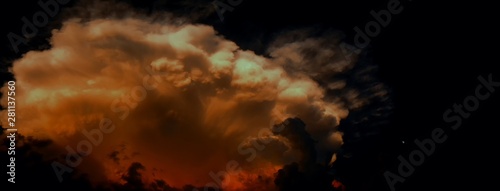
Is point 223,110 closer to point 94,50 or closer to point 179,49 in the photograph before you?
point 179,49

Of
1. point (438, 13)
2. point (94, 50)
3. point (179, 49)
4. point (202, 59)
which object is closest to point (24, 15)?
point (94, 50)

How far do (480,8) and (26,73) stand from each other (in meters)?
17.9

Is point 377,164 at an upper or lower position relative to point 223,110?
lower

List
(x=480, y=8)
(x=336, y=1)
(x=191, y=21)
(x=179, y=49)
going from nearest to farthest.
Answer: (x=480, y=8)
(x=336, y=1)
(x=191, y=21)
(x=179, y=49)

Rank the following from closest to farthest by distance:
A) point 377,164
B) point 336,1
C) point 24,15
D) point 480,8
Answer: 1. point 480,8
2. point 336,1
3. point 24,15
4. point 377,164

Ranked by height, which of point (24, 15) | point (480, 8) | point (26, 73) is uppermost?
point (26, 73)

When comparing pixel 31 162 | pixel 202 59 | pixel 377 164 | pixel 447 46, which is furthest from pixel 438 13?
pixel 31 162

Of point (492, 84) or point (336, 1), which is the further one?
point (492, 84)

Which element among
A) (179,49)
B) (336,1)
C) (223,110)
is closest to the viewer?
(336,1)

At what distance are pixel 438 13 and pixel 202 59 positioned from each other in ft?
30.4

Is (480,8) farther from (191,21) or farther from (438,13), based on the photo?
(191,21)

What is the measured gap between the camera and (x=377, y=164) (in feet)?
63.0

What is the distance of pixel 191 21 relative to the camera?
1046 centimetres

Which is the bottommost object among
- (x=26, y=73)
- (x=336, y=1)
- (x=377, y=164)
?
(x=377, y=164)
